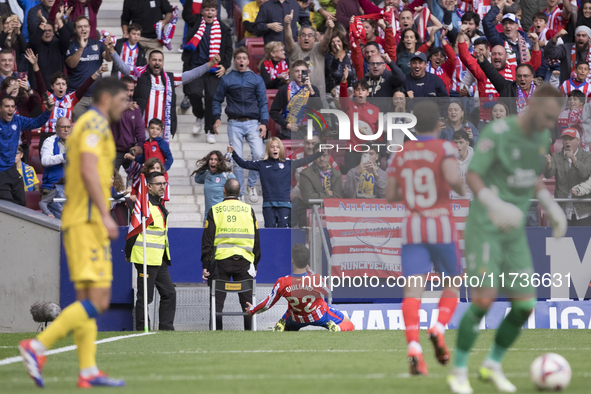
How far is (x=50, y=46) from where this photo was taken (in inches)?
598

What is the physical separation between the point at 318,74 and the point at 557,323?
610 centimetres

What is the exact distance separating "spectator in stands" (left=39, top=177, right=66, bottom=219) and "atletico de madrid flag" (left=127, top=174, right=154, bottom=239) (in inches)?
63.5

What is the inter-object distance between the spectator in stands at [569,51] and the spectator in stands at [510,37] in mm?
473

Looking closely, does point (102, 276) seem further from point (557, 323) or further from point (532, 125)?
point (557, 323)

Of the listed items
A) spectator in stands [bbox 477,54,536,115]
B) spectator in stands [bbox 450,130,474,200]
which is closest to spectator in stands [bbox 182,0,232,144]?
spectator in stands [bbox 477,54,536,115]

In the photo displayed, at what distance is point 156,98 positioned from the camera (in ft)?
47.9

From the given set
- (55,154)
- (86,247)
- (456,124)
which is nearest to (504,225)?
(86,247)

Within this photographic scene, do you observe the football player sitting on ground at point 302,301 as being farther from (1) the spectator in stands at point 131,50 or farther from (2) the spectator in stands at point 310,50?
(1) the spectator in stands at point 131,50

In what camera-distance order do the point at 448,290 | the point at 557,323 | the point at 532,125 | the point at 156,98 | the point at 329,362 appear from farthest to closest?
the point at 156,98 → the point at 557,323 → the point at 329,362 → the point at 448,290 → the point at 532,125

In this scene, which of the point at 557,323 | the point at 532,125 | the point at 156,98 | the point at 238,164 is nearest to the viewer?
the point at 532,125

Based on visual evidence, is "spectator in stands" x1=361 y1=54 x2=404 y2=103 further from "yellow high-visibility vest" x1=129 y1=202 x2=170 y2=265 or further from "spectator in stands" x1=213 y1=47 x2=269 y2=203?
"yellow high-visibility vest" x1=129 y1=202 x2=170 y2=265

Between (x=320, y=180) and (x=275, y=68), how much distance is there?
4028 mm

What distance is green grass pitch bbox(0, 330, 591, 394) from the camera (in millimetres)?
5219

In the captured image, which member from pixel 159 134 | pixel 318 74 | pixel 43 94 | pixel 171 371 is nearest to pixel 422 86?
pixel 318 74
